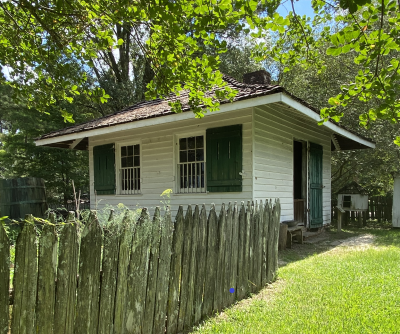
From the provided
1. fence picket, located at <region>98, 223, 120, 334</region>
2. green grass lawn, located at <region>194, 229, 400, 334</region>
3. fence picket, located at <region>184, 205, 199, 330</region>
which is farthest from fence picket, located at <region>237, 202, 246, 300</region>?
fence picket, located at <region>98, 223, 120, 334</region>

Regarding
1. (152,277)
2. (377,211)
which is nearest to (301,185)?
(377,211)

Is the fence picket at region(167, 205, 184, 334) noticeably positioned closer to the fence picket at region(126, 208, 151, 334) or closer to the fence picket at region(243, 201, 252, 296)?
the fence picket at region(126, 208, 151, 334)

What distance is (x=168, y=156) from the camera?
8008 millimetres

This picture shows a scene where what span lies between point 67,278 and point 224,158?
17.1 feet

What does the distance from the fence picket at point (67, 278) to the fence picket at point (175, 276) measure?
0.94 meters

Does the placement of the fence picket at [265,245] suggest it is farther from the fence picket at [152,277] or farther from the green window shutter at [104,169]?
the green window shutter at [104,169]

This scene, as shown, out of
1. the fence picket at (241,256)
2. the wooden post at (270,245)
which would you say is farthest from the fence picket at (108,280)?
the wooden post at (270,245)

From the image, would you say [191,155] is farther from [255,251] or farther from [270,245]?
[255,251]

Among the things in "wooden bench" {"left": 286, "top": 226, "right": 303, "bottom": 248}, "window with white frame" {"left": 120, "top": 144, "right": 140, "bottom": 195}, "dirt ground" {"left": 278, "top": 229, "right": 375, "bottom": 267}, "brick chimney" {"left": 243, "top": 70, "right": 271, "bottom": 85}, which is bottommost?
"dirt ground" {"left": 278, "top": 229, "right": 375, "bottom": 267}

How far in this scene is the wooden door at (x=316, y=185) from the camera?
29.4 ft

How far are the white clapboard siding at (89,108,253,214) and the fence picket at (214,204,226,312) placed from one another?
3.34m

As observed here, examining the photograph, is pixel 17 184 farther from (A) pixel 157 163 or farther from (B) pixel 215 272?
(B) pixel 215 272

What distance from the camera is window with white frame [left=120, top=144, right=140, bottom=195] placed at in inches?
352

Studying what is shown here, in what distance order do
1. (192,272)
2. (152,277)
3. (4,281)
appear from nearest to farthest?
(4,281) → (152,277) → (192,272)
